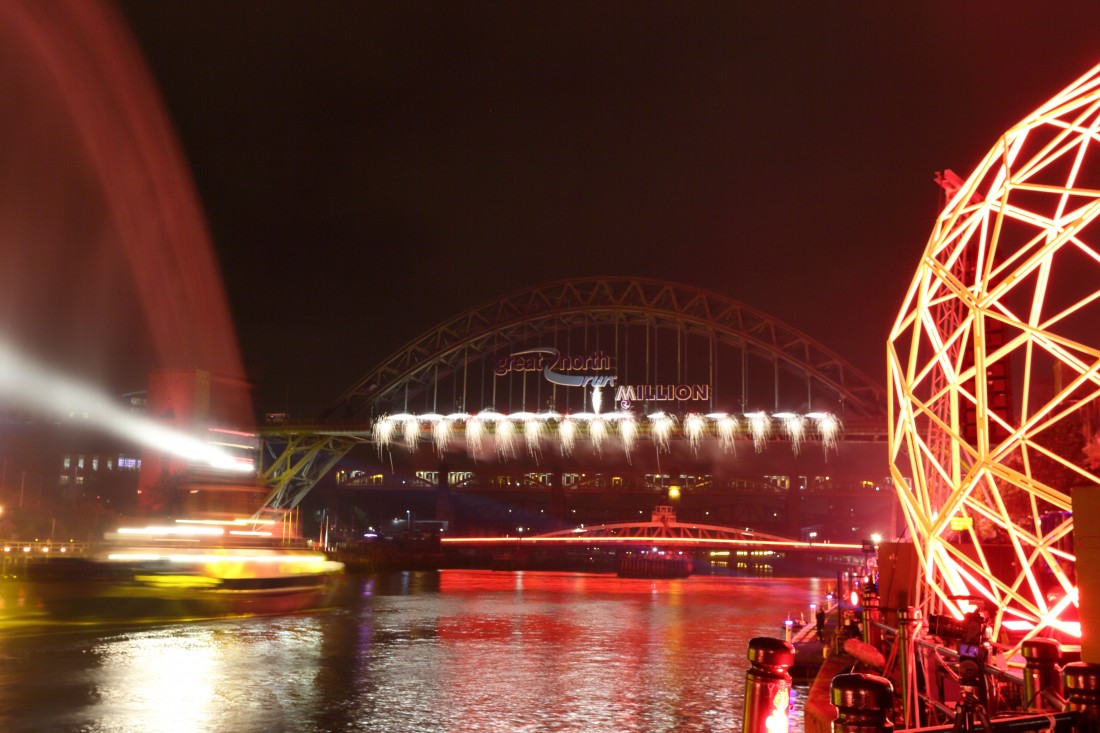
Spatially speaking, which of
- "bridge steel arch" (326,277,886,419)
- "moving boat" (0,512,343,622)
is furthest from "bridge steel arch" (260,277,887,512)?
"moving boat" (0,512,343,622)

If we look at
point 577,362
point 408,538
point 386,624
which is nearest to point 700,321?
point 577,362

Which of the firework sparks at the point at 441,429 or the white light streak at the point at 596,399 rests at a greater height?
the white light streak at the point at 596,399

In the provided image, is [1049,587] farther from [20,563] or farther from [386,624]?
[20,563]

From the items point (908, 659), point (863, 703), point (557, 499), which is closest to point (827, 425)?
point (557, 499)

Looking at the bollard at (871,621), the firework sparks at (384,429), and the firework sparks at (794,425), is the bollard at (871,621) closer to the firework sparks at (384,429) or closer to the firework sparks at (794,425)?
the firework sparks at (794,425)

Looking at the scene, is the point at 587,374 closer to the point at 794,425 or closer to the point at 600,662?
the point at 794,425

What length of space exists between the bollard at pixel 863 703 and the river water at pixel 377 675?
9.95 m

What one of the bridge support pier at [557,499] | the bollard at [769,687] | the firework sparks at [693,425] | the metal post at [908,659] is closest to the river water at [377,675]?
the metal post at [908,659]

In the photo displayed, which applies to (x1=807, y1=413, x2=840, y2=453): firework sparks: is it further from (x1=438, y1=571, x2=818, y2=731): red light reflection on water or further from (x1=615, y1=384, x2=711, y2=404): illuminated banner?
(x1=438, y1=571, x2=818, y2=731): red light reflection on water

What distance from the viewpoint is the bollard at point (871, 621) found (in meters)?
12.1

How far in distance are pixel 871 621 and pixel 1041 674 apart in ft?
23.1

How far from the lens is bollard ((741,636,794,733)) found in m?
4.40

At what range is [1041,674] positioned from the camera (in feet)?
17.5

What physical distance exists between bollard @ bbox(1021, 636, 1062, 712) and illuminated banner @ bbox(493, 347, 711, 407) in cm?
7073
